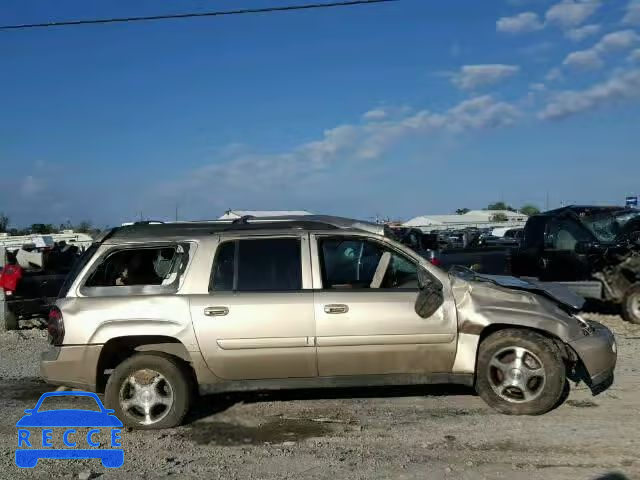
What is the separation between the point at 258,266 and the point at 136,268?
1.29 m

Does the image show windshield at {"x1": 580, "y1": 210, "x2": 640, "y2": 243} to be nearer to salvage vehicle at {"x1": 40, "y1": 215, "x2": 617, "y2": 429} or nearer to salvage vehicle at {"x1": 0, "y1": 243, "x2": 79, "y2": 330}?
salvage vehicle at {"x1": 40, "y1": 215, "x2": 617, "y2": 429}

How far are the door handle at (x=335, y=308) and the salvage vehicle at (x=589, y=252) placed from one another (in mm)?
6825

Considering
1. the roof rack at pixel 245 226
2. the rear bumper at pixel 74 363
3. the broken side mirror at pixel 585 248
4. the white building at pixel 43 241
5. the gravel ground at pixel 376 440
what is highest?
the white building at pixel 43 241

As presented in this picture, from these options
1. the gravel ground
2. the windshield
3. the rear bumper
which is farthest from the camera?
the windshield

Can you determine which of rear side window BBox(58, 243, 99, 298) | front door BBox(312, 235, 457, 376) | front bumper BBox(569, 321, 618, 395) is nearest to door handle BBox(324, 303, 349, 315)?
front door BBox(312, 235, 457, 376)

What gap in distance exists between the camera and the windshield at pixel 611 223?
1136 cm

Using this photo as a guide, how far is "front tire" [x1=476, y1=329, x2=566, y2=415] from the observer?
567 centimetres

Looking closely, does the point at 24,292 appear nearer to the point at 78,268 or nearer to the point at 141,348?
the point at 78,268

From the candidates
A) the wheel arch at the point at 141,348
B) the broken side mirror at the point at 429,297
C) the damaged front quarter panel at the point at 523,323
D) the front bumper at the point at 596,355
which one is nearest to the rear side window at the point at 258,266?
the wheel arch at the point at 141,348

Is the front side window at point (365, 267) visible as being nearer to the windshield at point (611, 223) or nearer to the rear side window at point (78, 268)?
the rear side window at point (78, 268)

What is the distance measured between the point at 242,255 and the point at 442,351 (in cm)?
203

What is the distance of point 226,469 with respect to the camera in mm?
4812

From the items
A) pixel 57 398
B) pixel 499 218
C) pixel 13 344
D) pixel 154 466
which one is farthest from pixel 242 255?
pixel 499 218

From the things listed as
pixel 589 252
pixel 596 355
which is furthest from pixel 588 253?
pixel 596 355
